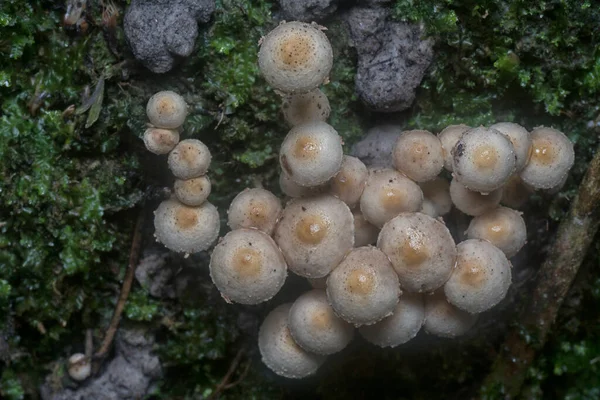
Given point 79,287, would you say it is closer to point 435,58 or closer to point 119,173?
point 119,173

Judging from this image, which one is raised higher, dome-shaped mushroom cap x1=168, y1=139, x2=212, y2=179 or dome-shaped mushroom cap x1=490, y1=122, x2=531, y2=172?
dome-shaped mushroom cap x1=490, y1=122, x2=531, y2=172

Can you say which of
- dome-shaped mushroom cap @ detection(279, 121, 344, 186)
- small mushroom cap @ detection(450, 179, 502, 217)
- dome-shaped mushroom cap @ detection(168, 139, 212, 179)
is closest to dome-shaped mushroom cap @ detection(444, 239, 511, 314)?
small mushroom cap @ detection(450, 179, 502, 217)

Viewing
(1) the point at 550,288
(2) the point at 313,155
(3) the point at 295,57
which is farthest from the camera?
(1) the point at 550,288

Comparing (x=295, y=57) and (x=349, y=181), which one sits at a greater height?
(x=295, y=57)

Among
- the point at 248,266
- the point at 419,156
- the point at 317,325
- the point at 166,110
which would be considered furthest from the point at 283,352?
the point at 166,110

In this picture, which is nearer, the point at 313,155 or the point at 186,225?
the point at 313,155

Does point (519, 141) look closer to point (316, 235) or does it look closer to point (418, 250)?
point (418, 250)

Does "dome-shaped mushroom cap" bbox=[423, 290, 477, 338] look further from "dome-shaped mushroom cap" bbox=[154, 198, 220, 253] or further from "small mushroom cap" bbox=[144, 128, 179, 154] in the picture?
"small mushroom cap" bbox=[144, 128, 179, 154]
